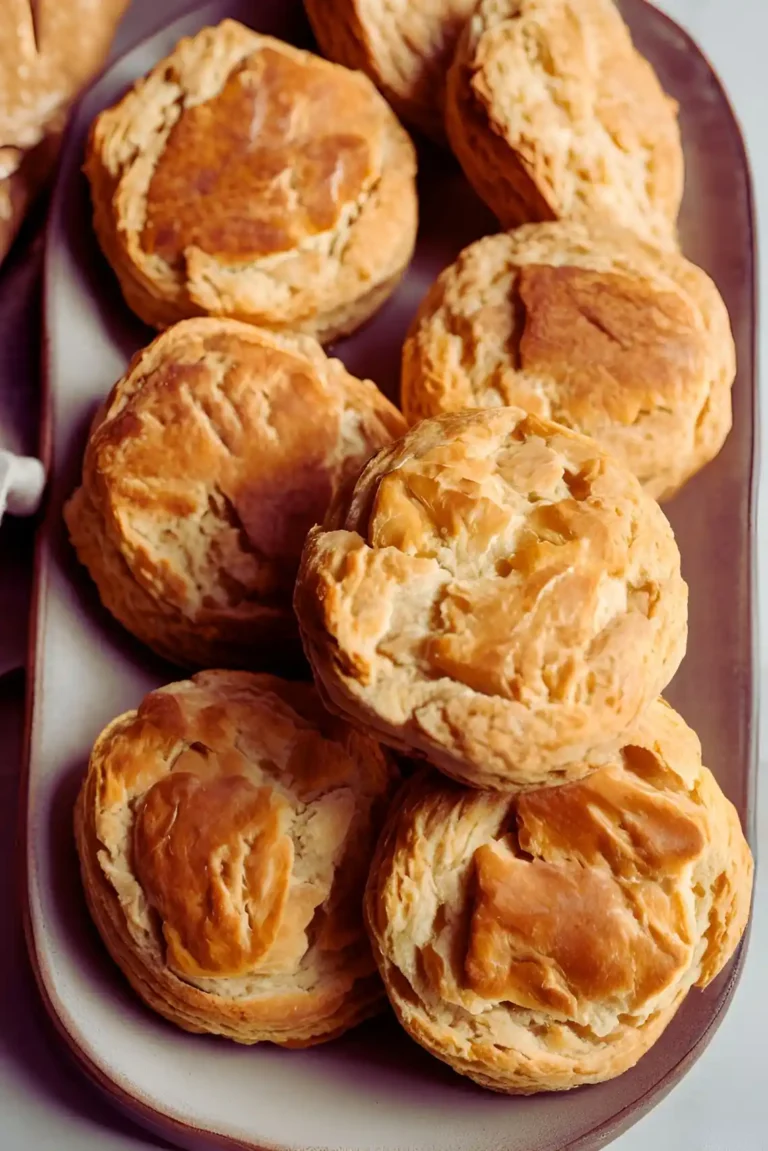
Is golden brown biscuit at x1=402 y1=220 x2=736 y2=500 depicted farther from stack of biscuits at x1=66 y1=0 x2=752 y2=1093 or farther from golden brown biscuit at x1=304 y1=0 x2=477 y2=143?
golden brown biscuit at x1=304 y1=0 x2=477 y2=143

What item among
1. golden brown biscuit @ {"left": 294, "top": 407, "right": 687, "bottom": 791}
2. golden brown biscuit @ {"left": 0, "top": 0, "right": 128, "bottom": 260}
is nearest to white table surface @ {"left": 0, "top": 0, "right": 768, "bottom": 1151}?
golden brown biscuit @ {"left": 0, "top": 0, "right": 128, "bottom": 260}

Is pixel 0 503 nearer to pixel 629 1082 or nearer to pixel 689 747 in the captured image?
pixel 689 747

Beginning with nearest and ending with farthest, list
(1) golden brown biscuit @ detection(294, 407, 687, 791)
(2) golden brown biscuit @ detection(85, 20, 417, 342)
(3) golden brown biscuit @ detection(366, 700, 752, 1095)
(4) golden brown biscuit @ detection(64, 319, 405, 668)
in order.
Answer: (1) golden brown biscuit @ detection(294, 407, 687, 791) < (3) golden brown biscuit @ detection(366, 700, 752, 1095) < (4) golden brown biscuit @ detection(64, 319, 405, 668) < (2) golden brown biscuit @ detection(85, 20, 417, 342)

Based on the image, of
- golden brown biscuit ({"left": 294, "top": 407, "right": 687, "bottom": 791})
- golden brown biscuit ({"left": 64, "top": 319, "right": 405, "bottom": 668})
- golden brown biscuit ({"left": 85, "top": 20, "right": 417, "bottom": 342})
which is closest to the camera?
golden brown biscuit ({"left": 294, "top": 407, "right": 687, "bottom": 791})

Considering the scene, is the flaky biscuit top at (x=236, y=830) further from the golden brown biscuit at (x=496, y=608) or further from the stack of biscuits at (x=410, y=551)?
the golden brown biscuit at (x=496, y=608)

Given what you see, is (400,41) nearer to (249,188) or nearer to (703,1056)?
(249,188)

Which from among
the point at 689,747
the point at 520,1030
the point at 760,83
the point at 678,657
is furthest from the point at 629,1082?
the point at 760,83

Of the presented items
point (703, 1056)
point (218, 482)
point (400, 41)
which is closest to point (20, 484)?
point (218, 482)
